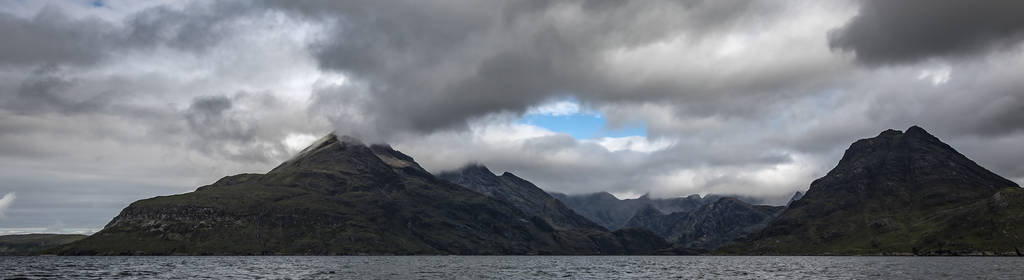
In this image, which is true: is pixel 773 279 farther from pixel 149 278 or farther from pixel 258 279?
pixel 149 278

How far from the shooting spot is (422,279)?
133 meters

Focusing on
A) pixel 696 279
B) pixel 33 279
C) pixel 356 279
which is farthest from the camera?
pixel 696 279

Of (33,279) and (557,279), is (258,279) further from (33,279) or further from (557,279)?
(557,279)

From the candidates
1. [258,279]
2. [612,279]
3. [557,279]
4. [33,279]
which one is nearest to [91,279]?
[33,279]

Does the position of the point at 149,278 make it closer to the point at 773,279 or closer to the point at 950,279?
the point at 773,279

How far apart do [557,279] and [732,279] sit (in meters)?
36.6

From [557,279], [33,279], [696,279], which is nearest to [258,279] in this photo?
[33,279]

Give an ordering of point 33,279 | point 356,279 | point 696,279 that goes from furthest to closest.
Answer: point 696,279 → point 356,279 → point 33,279

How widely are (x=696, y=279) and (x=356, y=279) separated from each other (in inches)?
2781

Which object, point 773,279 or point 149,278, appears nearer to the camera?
point 149,278

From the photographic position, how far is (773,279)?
14200 cm

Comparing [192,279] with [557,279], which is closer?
[192,279]

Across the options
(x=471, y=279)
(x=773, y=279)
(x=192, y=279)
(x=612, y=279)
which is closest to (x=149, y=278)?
(x=192, y=279)

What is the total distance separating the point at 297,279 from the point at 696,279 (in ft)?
273
